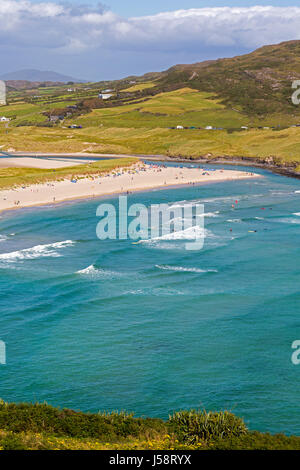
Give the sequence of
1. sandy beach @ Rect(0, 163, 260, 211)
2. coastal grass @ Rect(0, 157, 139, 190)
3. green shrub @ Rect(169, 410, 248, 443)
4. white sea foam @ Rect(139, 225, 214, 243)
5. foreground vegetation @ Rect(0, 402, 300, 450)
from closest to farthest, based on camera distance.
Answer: foreground vegetation @ Rect(0, 402, 300, 450), green shrub @ Rect(169, 410, 248, 443), white sea foam @ Rect(139, 225, 214, 243), sandy beach @ Rect(0, 163, 260, 211), coastal grass @ Rect(0, 157, 139, 190)

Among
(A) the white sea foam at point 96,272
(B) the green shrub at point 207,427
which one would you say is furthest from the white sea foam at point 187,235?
(B) the green shrub at point 207,427

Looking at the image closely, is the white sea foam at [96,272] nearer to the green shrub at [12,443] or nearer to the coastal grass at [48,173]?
the green shrub at [12,443]

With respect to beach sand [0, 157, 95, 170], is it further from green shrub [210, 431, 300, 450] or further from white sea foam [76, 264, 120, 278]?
green shrub [210, 431, 300, 450]

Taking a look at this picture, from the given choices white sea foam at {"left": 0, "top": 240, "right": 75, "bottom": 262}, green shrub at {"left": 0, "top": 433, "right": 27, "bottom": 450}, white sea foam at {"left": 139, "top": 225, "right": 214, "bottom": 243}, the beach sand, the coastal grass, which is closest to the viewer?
green shrub at {"left": 0, "top": 433, "right": 27, "bottom": 450}

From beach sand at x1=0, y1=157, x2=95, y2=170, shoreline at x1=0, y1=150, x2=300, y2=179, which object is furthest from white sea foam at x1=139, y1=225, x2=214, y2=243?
beach sand at x1=0, y1=157, x2=95, y2=170

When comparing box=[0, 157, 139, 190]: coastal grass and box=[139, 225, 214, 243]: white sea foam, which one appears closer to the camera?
box=[139, 225, 214, 243]: white sea foam

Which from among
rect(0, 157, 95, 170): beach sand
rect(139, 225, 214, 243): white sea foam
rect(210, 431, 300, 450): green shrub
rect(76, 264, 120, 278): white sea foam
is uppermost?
rect(0, 157, 95, 170): beach sand

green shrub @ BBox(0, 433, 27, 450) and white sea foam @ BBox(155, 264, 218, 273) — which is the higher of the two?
white sea foam @ BBox(155, 264, 218, 273)
